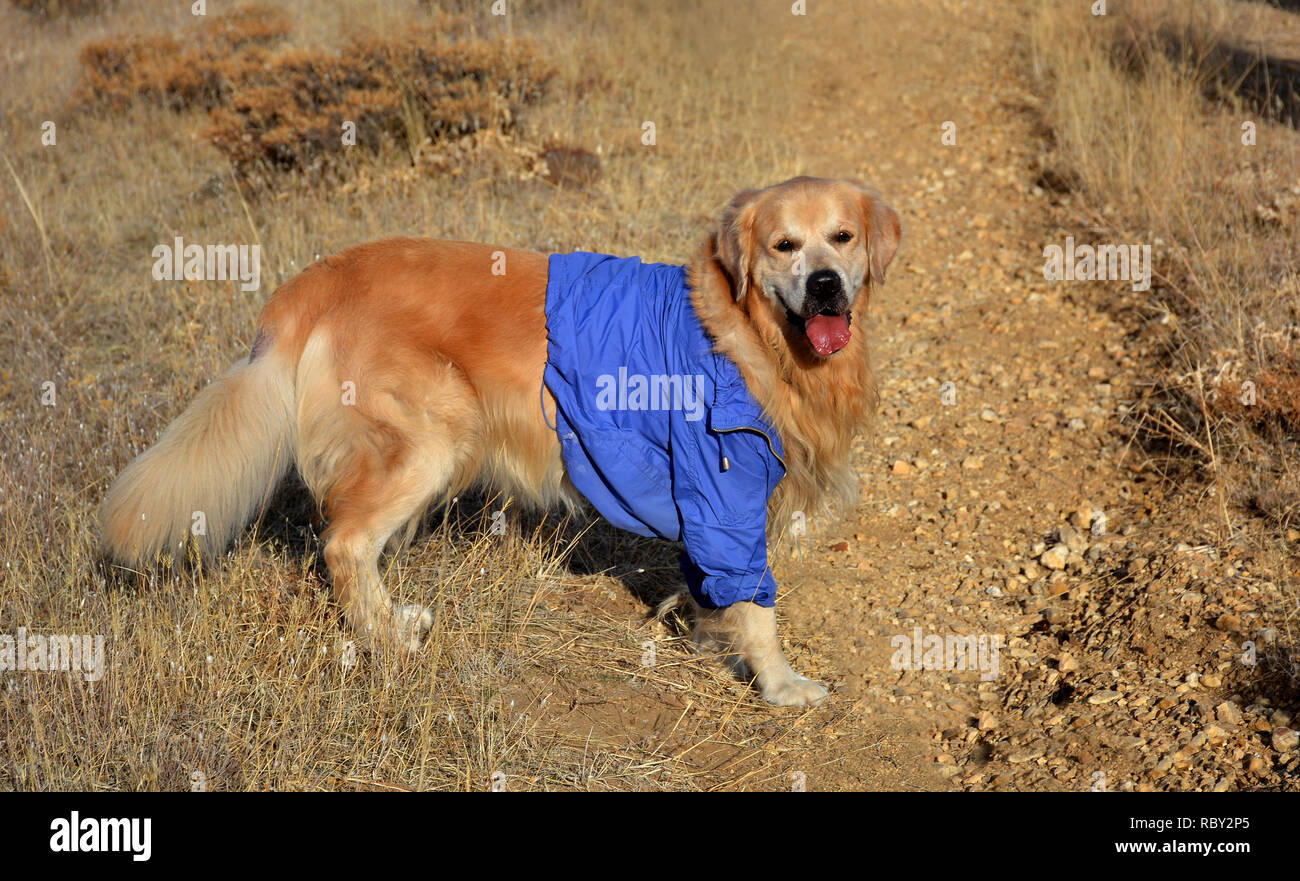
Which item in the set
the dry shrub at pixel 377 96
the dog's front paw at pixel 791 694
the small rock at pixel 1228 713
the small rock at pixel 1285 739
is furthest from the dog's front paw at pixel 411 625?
the dry shrub at pixel 377 96

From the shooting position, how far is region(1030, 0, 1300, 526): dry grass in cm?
448

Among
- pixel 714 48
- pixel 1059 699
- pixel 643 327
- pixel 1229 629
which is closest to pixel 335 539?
pixel 643 327

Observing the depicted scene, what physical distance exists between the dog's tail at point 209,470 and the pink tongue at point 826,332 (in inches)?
72.2

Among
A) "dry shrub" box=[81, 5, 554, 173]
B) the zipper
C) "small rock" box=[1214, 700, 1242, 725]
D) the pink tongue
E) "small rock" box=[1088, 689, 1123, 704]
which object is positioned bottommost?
"small rock" box=[1088, 689, 1123, 704]

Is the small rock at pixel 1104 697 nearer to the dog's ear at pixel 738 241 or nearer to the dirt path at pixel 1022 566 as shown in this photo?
the dirt path at pixel 1022 566

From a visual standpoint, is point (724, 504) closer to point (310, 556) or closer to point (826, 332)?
point (826, 332)

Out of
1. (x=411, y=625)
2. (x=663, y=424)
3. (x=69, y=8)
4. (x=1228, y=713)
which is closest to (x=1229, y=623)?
(x=1228, y=713)

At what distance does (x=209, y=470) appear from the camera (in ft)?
11.5

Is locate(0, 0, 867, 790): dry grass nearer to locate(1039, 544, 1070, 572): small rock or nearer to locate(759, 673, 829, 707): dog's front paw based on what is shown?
locate(759, 673, 829, 707): dog's front paw

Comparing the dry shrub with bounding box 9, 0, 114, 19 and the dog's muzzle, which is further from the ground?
the dry shrub with bounding box 9, 0, 114, 19

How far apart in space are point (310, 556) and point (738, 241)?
2076mm

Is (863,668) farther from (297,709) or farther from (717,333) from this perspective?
(297,709)

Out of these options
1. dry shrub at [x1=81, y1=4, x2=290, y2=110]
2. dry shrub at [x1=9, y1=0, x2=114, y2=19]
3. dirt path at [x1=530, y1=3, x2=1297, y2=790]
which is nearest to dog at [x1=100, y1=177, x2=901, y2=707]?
dirt path at [x1=530, y1=3, x2=1297, y2=790]

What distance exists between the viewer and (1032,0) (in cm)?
1043
